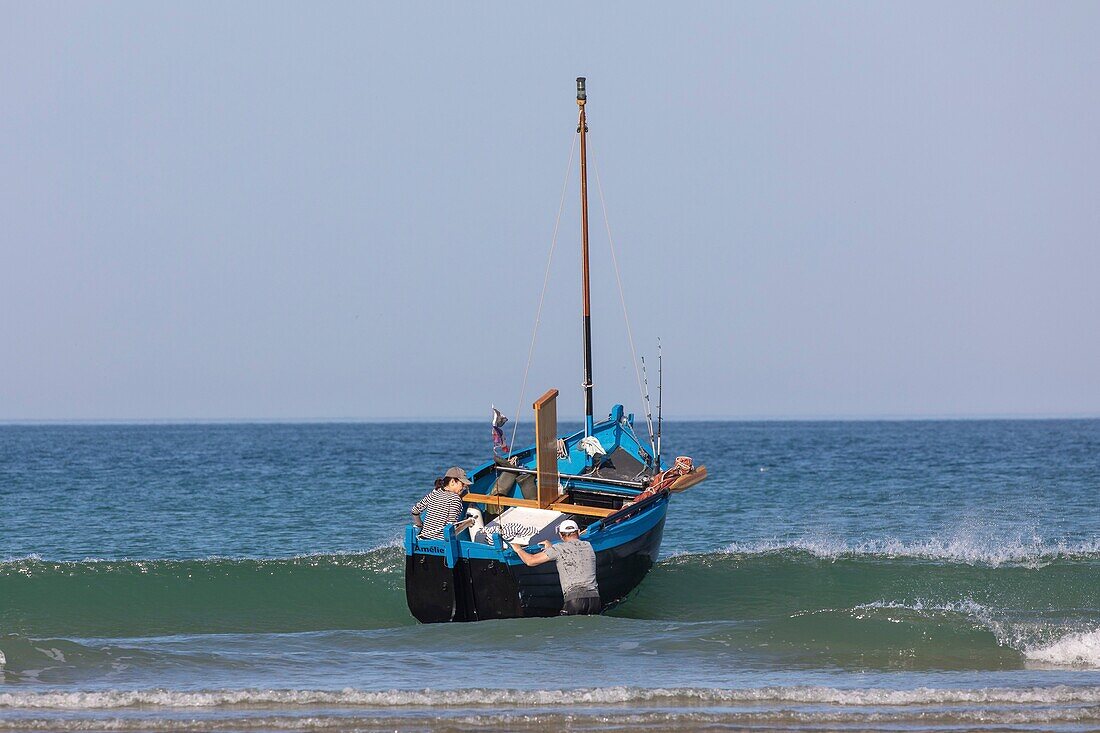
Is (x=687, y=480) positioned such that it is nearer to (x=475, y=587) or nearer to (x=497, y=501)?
(x=497, y=501)

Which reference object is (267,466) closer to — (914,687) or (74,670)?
(74,670)

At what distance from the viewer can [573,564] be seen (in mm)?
16344

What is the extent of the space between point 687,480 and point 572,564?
3981mm

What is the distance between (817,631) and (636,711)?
5.03 meters

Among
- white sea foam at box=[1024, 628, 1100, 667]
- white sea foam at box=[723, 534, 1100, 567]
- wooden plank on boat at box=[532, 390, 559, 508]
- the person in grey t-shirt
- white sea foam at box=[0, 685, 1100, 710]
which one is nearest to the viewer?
white sea foam at box=[0, 685, 1100, 710]

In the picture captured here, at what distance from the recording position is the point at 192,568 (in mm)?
23078

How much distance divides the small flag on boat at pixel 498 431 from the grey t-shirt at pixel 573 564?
542cm

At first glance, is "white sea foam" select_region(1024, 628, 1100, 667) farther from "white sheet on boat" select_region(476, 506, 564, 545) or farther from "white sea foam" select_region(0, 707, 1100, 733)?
"white sheet on boat" select_region(476, 506, 564, 545)

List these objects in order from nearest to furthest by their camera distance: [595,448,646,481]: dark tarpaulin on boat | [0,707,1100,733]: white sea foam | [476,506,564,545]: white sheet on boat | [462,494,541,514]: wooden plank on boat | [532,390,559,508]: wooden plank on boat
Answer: [0,707,1100,733]: white sea foam
[476,506,564,545]: white sheet on boat
[532,390,559,508]: wooden plank on boat
[462,494,541,514]: wooden plank on boat
[595,448,646,481]: dark tarpaulin on boat

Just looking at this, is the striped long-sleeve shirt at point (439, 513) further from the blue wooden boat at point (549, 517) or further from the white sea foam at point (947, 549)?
the white sea foam at point (947, 549)

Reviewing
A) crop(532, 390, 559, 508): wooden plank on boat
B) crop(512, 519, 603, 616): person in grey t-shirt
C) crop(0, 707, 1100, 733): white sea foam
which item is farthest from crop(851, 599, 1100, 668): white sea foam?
crop(532, 390, 559, 508): wooden plank on boat

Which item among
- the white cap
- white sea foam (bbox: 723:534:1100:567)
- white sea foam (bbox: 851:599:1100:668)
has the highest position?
the white cap

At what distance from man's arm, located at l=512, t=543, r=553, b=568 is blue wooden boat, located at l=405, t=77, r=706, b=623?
0.40 ft

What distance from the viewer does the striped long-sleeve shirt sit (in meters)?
16.2
